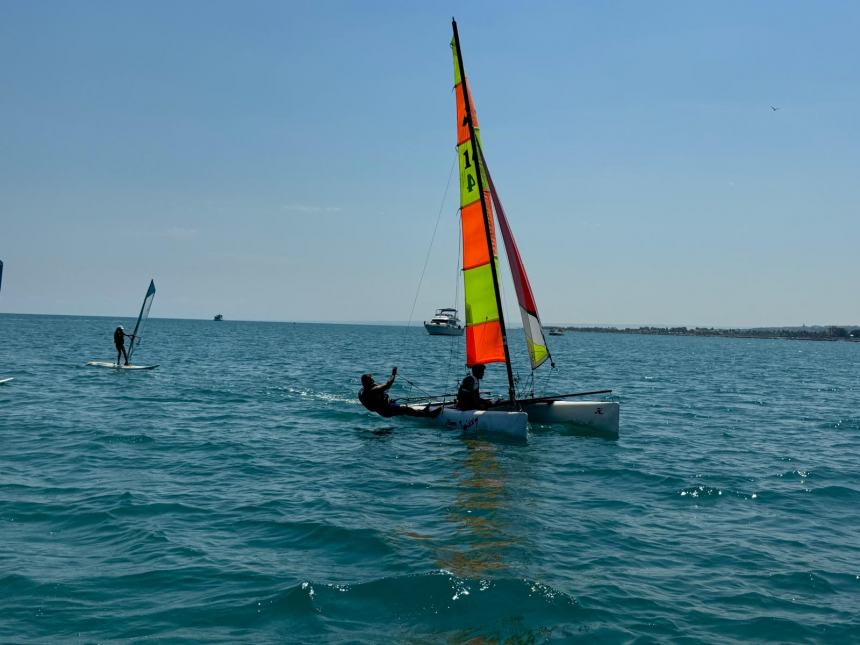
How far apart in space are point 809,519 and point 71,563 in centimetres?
1129

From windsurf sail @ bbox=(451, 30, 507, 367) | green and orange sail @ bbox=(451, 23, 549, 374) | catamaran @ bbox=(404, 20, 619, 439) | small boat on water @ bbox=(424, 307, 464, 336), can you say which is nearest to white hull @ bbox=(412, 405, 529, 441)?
catamaran @ bbox=(404, 20, 619, 439)

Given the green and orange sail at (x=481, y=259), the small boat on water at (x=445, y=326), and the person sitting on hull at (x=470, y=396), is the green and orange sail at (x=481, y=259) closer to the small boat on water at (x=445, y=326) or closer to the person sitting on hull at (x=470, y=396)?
the person sitting on hull at (x=470, y=396)

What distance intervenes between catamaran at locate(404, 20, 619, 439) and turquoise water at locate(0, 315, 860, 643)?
2.57 feet

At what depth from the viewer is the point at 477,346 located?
1956cm

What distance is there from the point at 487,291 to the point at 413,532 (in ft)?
34.2

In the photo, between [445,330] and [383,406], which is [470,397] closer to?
[383,406]

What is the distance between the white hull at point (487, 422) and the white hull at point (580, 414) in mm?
1896

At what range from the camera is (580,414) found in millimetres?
18828

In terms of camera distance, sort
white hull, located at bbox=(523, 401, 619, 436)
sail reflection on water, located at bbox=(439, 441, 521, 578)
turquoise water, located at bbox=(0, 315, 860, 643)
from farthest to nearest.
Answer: white hull, located at bbox=(523, 401, 619, 436), sail reflection on water, located at bbox=(439, 441, 521, 578), turquoise water, located at bbox=(0, 315, 860, 643)

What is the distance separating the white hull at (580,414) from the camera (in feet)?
61.1

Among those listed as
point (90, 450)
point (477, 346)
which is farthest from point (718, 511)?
point (90, 450)

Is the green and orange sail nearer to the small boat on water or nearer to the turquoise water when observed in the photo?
the turquoise water

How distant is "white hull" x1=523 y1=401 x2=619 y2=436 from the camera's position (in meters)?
18.6

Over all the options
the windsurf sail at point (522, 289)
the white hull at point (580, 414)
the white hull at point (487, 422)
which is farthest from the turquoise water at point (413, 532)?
the windsurf sail at point (522, 289)
